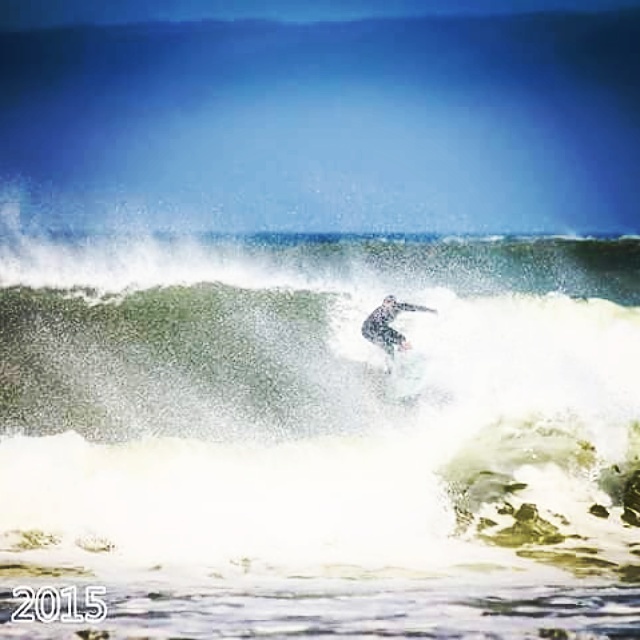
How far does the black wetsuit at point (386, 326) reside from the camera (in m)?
2.96

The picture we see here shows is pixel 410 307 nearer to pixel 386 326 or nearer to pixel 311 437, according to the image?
pixel 386 326

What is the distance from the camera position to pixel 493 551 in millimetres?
2748

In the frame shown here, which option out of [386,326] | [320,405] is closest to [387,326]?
Answer: [386,326]

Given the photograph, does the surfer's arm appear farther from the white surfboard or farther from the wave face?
the white surfboard

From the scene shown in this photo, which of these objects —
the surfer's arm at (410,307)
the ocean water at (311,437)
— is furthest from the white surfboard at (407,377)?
the surfer's arm at (410,307)

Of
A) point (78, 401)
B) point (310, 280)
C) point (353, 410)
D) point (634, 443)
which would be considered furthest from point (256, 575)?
point (634, 443)

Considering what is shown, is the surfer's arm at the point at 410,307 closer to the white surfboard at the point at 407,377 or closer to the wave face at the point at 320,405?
the wave face at the point at 320,405

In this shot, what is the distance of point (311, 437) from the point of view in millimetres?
2904

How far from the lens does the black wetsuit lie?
9.73ft

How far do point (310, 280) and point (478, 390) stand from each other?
27.1 inches

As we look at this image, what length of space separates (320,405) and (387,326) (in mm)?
335

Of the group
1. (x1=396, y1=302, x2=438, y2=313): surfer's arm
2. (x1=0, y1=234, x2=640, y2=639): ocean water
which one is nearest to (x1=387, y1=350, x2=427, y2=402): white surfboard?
(x1=0, y1=234, x2=640, y2=639): ocean water

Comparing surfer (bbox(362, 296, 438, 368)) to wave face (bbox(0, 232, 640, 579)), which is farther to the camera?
surfer (bbox(362, 296, 438, 368))

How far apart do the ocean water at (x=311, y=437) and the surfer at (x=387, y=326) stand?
3 cm
